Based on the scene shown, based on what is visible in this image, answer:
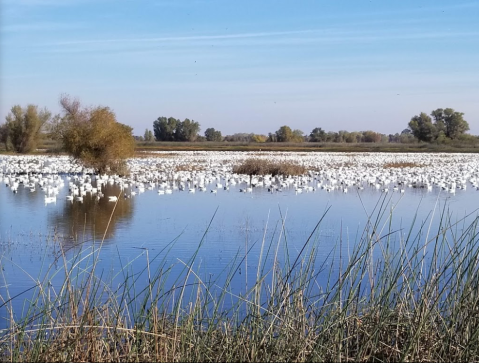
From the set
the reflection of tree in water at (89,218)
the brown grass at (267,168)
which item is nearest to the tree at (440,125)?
the brown grass at (267,168)

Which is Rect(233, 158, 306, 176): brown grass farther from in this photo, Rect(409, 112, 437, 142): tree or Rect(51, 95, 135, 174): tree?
Rect(409, 112, 437, 142): tree

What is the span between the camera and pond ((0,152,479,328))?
631 centimetres

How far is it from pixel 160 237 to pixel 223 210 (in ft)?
10.0

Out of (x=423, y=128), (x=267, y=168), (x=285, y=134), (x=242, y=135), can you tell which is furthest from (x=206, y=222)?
(x=242, y=135)

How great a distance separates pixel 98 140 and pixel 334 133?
68.2 m

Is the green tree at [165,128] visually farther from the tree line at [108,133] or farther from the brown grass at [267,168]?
the brown grass at [267,168]

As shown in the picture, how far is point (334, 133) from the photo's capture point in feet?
282

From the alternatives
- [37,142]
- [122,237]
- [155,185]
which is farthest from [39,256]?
[37,142]

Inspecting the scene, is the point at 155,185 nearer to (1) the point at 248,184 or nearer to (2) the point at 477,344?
(1) the point at 248,184

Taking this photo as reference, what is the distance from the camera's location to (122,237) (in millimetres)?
8727

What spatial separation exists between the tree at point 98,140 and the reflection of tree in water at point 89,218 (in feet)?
18.2

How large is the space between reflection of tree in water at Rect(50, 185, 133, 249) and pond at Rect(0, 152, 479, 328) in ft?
0.06

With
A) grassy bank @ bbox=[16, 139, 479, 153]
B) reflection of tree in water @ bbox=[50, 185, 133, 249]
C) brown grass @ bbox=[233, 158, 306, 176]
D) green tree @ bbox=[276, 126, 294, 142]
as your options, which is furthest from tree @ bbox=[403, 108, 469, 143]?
reflection of tree in water @ bbox=[50, 185, 133, 249]

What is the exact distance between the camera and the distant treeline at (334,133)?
7525cm
